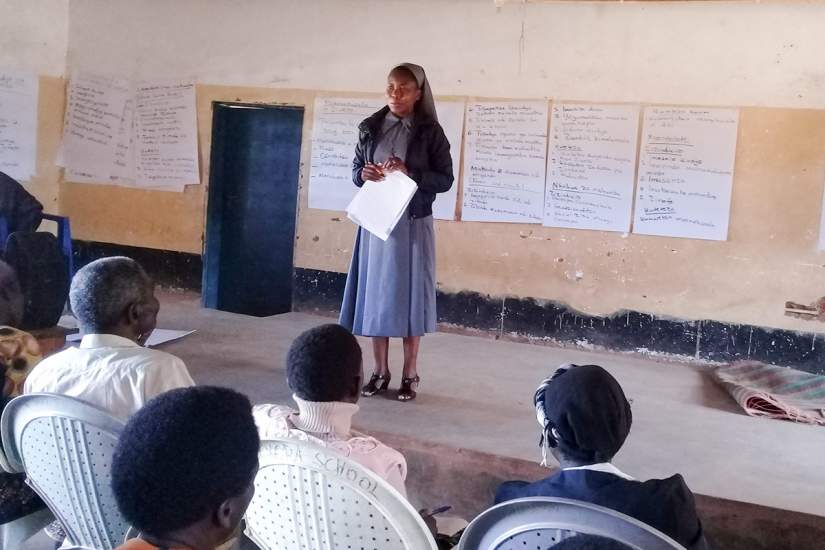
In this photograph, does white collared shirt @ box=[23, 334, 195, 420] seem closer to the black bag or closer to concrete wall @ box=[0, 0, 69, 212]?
the black bag

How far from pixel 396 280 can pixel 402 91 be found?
29.9 inches

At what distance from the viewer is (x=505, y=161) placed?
5211mm

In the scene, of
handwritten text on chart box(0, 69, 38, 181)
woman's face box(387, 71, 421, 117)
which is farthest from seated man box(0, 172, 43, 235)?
woman's face box(387, 71, 421, 117)

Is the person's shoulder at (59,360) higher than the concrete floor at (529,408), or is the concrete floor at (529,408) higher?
the person's shoulder at (59,360)

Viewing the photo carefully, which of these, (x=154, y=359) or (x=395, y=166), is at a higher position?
(x=395, y=166)

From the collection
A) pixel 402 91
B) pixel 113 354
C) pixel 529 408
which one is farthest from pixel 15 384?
pixel 529 408

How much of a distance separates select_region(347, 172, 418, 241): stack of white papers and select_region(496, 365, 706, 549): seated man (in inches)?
61.1

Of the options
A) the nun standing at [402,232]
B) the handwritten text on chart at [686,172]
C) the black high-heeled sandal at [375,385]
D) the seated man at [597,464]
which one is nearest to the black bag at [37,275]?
the nun standing at [402,232]

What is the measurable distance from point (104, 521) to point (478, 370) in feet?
9.09

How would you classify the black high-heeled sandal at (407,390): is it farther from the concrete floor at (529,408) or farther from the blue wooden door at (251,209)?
the blue wooden door at (251,209)

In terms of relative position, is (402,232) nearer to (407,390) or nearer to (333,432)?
(407,390)

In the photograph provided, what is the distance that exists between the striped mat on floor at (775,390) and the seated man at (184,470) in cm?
318

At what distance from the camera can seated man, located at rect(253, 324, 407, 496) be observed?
1731mm

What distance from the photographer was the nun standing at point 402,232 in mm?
3344
